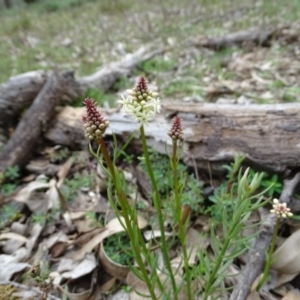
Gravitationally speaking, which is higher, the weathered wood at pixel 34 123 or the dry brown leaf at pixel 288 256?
the weathered wood at pixel 34 123

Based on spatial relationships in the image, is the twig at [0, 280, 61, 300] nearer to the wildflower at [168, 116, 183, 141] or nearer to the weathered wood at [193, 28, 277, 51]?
the wildflower at [168, 116, 183, 141]

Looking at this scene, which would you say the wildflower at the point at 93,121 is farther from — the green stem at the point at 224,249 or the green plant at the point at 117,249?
the green plant at the point at 117,249

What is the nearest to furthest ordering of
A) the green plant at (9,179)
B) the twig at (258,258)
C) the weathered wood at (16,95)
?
the twig at (258,258) → the green plant at (9,179) → the weathered wood at (16,95)

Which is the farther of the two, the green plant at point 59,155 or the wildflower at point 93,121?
the green plant at point 59,155

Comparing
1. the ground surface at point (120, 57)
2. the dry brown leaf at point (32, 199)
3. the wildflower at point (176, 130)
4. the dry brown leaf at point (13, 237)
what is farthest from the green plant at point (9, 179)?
the wildflower at point (176, 130)

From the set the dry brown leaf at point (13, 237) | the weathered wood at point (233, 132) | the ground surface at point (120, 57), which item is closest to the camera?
the weathered wood at point (233, 132)

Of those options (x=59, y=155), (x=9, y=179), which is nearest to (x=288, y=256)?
(x=59, y=155)

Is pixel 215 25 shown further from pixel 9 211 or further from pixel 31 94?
pixel 9 211

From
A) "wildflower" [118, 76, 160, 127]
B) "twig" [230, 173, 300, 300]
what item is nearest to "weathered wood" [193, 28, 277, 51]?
"twig" [230, 173, 300, 300]
